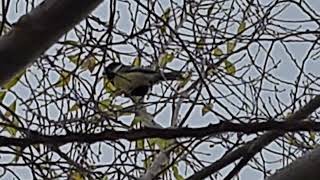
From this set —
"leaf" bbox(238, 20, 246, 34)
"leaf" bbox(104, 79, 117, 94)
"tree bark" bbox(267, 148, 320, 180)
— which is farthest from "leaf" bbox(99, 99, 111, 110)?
"tree bark" bbox(267, 148, 320, 180)

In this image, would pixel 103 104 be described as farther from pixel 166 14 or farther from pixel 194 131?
pixel 194 131

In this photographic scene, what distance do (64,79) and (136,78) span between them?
0.95 metres

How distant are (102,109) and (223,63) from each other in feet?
1.35

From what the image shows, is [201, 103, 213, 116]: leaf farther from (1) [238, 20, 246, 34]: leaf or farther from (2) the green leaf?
(1) [238, 20, 246, 34]: leaf

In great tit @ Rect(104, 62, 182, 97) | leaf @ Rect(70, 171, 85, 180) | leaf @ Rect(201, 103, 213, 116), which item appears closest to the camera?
leaf @ Rect(201, 103, 213, 116)

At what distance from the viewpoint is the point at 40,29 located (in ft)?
2.23

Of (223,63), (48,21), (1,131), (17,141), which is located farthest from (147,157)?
(48,21)

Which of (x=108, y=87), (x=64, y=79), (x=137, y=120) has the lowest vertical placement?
(x=137, y=120)

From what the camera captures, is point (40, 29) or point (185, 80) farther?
point (185, 80)

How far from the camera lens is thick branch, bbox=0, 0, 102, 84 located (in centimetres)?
68

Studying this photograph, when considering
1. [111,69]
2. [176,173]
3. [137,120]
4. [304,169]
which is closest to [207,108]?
[137,120]

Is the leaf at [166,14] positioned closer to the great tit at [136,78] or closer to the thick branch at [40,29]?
the great tit at [136,78]

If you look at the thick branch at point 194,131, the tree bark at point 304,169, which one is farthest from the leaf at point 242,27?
the tree bark at point 304,169

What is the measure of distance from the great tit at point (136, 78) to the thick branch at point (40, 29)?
137 cm
